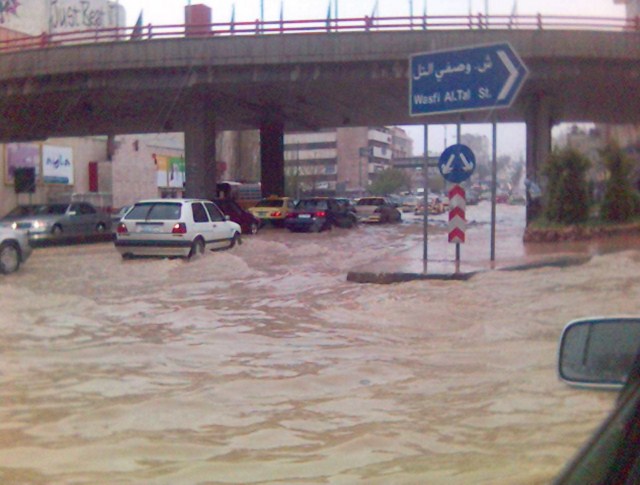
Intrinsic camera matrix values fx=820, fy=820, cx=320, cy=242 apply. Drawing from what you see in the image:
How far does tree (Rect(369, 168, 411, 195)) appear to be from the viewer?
2928 inches

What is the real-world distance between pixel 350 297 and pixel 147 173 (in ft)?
148

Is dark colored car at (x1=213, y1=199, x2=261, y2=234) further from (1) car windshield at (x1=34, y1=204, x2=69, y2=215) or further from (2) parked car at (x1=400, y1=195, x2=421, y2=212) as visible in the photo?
(2) parked car at (x1=400, y1=195, x2=421, y2=212)

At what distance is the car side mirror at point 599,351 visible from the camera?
102 inches

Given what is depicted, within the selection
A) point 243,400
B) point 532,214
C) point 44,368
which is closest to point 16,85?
point 532,214

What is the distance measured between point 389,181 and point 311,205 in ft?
139

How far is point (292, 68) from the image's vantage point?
28.0m

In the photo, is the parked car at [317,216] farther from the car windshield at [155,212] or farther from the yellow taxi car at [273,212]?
the car windshield at [155,212]

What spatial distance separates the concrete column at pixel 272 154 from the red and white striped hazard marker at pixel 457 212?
84.2 feet

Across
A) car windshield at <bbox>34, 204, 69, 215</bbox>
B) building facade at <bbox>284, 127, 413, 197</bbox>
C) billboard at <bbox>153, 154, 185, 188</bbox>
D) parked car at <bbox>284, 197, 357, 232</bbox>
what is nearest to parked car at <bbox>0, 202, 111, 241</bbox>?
car windshield at <bbox>34, 204, 69, 215</bbox>

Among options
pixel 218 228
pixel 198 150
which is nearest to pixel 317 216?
pixel 198 150

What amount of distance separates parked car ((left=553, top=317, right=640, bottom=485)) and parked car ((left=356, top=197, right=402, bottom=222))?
38.9 meters

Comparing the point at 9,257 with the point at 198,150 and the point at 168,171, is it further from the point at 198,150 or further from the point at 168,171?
the point at 168,171

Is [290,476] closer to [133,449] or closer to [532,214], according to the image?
[133,449]

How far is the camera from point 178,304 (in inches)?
482
